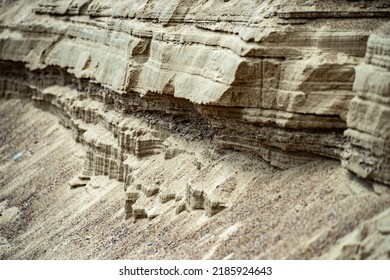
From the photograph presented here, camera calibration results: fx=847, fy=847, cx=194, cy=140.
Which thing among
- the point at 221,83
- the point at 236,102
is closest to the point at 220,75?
the point at 221,83

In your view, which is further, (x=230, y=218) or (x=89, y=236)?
(x=89, y=236)

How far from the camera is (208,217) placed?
71.4 ft

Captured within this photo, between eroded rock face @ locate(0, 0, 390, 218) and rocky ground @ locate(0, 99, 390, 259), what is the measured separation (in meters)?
0.49

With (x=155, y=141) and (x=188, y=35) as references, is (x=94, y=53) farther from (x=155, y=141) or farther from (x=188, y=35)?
(x=188, y=35)

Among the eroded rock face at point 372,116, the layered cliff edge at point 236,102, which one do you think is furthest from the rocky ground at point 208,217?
the eroded rock face at point 372,116

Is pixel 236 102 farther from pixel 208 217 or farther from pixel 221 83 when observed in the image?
pixel 208 217

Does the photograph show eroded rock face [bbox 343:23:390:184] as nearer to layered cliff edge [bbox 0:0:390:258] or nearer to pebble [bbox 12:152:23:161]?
layered cliff edge [bbox 0:0:390:258]

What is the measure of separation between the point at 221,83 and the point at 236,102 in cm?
73

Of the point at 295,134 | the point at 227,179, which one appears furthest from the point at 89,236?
the point at 295,134

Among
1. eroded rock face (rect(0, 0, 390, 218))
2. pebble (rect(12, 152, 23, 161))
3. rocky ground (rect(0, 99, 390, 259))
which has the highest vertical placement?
eroded rock face (rect(0, 0, 390, 218))

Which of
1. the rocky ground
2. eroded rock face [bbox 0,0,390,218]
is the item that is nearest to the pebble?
the rocky ground

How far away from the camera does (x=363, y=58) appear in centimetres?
1975

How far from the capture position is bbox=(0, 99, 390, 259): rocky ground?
56.4 ft

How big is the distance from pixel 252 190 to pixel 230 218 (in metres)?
1.12
